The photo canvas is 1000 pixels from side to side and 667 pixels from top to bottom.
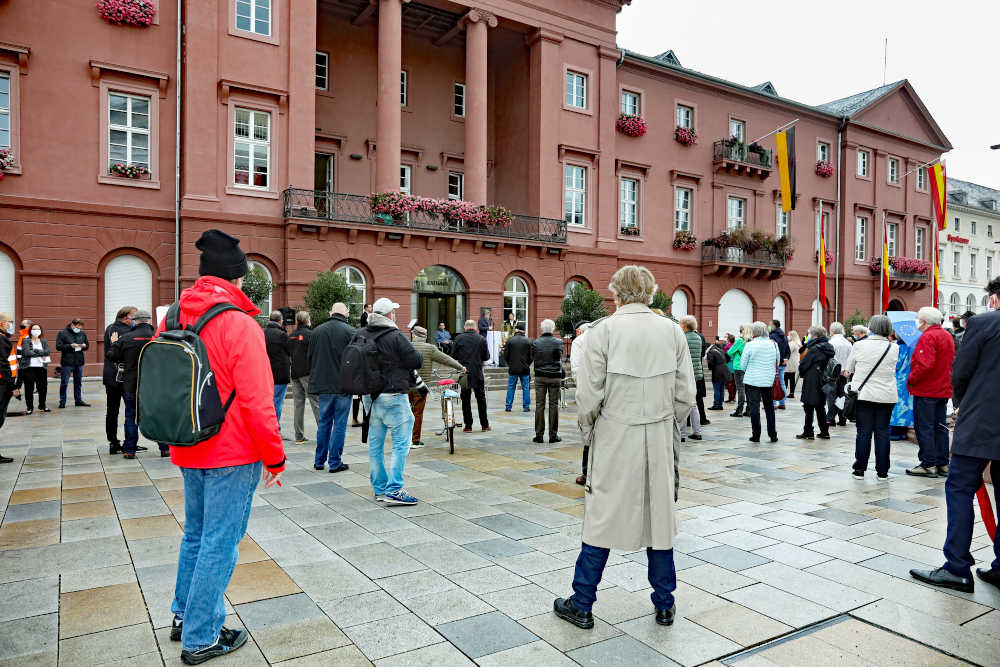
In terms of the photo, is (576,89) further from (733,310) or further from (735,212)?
(733,310)

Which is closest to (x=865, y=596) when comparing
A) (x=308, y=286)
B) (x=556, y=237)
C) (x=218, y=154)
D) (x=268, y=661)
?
(x=268, y=661)

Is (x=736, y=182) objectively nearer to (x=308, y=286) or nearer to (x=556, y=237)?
(x=556, y=237)

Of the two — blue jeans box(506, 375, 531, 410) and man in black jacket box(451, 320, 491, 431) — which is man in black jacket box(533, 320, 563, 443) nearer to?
man in black jacket box(451, 320, 491, 431)

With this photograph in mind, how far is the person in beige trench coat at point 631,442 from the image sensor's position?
3.48m

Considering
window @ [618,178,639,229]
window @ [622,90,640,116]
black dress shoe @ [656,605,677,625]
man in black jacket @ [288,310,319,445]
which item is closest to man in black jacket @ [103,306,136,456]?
man in black jacket @ [288,310,319,445]

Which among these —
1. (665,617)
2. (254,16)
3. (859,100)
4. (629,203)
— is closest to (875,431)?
(665,617)

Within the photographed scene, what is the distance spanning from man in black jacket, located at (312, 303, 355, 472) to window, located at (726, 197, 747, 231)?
26.1 metres

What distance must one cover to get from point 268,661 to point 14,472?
6.24 meters

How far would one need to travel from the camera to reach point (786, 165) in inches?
966

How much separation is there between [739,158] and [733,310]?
685cm

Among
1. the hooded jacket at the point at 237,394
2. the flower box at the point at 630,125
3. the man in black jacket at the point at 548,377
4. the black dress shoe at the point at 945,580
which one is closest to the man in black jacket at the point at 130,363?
the man in black jacket at the point at 548,377

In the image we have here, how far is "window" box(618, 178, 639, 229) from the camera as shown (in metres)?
27.7

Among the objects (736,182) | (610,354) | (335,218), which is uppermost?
(736,182)

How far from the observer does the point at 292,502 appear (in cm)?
625
